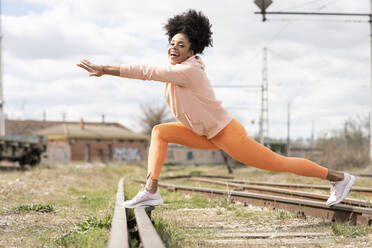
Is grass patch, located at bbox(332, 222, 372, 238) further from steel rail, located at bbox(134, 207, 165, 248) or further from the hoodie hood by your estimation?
the hoodie hood

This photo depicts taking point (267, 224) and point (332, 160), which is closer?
point (267, 224)

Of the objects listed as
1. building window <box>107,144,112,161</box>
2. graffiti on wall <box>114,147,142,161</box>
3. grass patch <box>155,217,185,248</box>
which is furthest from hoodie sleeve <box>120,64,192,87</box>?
building window <box>107,144,112,161</box>

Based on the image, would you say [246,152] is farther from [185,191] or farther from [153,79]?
[185,191]

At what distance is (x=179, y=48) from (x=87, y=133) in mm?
50363

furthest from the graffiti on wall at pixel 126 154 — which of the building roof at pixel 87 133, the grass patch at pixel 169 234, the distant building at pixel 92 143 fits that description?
the grass patch at pixel 169 234

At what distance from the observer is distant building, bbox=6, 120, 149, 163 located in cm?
4994

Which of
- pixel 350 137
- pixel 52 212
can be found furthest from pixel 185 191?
pixel 350 137

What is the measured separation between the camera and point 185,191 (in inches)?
339

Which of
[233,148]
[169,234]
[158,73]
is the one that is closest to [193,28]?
[158,73]

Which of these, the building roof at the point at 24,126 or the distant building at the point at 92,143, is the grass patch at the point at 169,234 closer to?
the distant building at the point at 92,143

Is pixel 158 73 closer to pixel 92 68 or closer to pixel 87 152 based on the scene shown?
pixel 92 68

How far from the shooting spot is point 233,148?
12.9 ft

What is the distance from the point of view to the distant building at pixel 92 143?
4994 centimetres

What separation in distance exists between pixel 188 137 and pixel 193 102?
0.41 meters
